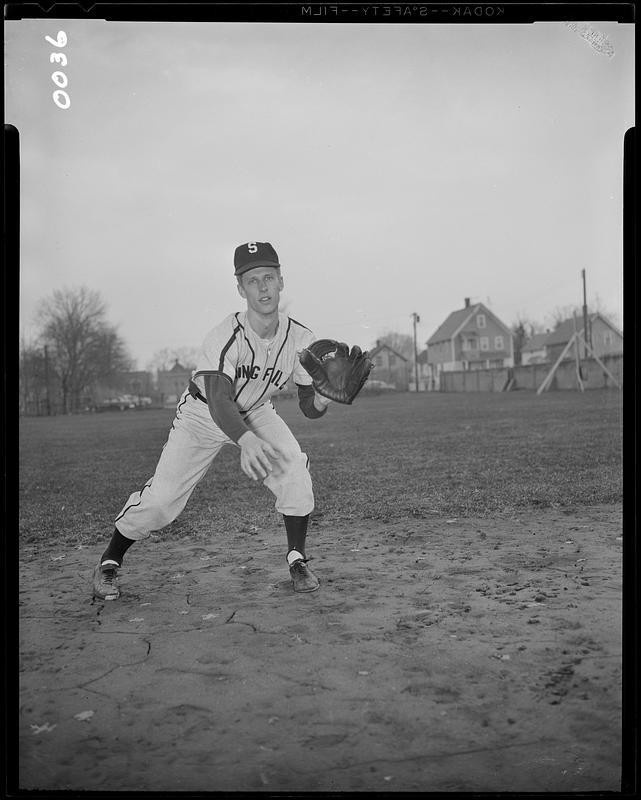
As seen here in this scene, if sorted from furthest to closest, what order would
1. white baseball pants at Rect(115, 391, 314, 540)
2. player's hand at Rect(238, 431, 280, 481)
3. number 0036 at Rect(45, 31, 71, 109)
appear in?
white baseball pants at Rect(115, 391, 314, 540) → player's hand at Rect(238, 431, 280, 481) → number 0036 at Rect(45, 31, 71, 109)

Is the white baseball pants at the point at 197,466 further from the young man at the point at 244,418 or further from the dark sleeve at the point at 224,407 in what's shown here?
the dark sleeve at the point at 224,407

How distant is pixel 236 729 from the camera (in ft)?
7.07

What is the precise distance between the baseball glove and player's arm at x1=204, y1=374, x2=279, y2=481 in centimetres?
34

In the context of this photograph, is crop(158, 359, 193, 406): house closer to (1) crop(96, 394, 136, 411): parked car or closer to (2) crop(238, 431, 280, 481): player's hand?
(1) crop(96, 394, 136, 411): parked car

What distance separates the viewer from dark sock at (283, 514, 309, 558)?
2.83 metres

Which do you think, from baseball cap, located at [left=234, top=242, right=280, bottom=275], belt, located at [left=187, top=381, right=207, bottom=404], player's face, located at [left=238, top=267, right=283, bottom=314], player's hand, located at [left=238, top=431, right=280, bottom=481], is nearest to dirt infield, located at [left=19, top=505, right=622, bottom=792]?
player's hand, located at [left=238, top=431, right=280, bottom=481]

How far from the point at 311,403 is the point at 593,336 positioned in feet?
3.94

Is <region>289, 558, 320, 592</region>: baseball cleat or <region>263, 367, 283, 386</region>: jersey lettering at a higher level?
<region>263, 367, 283, 386</region>: jersey lettering

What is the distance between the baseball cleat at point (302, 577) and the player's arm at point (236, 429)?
402mm

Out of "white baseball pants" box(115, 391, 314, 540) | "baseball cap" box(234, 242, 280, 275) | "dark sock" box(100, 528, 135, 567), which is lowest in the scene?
"dark sock" box(100, 528, 135, 567)

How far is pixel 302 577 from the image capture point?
2750 mm

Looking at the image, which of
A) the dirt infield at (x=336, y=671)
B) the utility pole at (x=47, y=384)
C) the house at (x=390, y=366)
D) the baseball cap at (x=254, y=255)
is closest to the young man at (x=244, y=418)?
the baseball cap at (x=254, y=255)

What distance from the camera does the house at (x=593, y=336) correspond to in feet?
8.81
